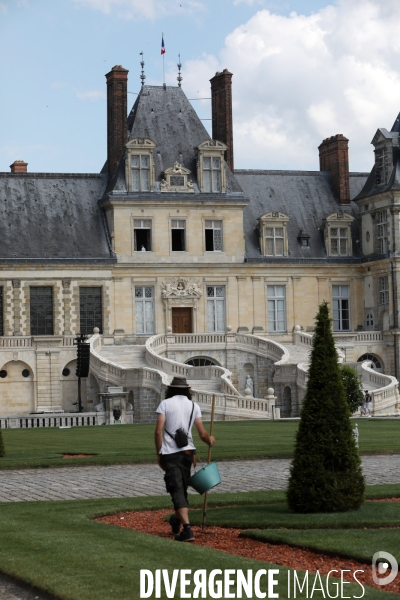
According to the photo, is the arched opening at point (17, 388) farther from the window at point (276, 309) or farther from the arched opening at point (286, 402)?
the window at point (276, 309)

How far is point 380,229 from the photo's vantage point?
5619 centimetres

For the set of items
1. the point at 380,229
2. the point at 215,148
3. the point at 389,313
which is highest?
the point at 215,148

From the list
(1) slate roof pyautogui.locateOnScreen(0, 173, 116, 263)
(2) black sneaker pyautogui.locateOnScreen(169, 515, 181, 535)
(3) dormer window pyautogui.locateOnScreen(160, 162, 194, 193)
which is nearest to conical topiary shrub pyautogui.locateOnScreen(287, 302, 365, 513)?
(2) black sneaker pyautogui.locateOnScreen(169, 515, 181, 535)

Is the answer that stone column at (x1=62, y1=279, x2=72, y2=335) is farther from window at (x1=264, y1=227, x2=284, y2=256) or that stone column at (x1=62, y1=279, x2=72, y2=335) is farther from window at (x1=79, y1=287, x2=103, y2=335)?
window at (x1=264, y1=227, x2=284, y2=256)

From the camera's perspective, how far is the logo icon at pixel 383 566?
10375 millimetres

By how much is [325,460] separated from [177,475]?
6.44 ft

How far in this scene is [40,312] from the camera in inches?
2044

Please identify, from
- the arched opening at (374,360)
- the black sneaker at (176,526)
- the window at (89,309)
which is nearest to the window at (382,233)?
the arched opening at (374,360)

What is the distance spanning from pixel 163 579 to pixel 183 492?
2.81 meters

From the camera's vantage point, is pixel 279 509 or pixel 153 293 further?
pixel 153 293

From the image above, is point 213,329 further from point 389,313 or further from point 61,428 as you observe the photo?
point 61,428

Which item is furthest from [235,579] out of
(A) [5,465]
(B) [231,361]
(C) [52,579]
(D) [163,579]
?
(B) [231,361]

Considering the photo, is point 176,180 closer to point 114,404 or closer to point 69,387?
point 69,387

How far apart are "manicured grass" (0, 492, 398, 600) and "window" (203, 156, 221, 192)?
40519 millimetres
